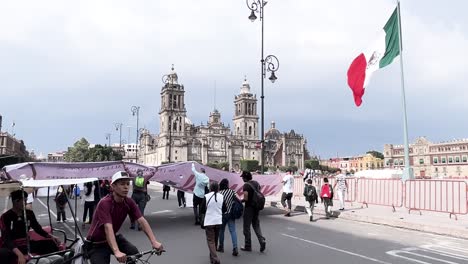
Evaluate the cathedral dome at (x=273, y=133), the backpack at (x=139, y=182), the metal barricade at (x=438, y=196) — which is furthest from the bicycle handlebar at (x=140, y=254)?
the cathedral dome at (x=273, y=133)

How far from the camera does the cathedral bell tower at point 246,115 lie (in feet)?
534

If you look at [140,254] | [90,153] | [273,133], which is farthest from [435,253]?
[273,133]

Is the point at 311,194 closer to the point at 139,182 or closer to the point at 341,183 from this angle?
the point at 341,183

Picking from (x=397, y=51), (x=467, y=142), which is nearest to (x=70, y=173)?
(x=397, y=51)

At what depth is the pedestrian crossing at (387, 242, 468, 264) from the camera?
26.9 ft

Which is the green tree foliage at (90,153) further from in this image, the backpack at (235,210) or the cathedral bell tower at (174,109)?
the backpack at (235,210)

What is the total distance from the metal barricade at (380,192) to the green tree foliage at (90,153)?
302 ft

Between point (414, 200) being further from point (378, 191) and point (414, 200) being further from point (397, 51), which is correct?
point (397, 51)

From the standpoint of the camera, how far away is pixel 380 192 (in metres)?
17.6

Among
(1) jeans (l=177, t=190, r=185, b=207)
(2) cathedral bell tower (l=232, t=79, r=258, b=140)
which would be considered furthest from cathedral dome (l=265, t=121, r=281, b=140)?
(1) jeans (l=177, t=190, r=185, b=207)

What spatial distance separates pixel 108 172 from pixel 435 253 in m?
9.75

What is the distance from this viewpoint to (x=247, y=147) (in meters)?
157

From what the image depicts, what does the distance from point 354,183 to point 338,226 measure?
265 inches

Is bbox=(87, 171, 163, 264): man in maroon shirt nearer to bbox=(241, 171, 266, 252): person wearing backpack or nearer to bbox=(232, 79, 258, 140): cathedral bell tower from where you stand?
bbox=(241, 171, 266, 252): person wearing backpack
